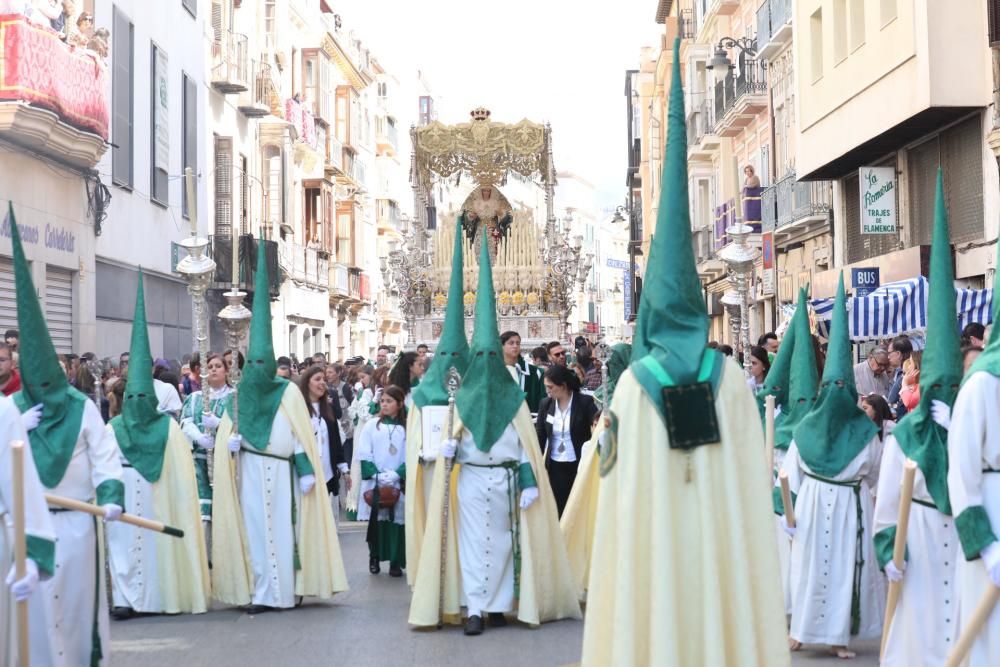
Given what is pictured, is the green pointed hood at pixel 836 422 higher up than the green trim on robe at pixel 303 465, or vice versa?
the green pointed hood at pixel 836 422

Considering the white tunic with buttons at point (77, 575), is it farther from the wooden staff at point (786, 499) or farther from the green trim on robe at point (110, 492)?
the wooden staff at point (786, 499)

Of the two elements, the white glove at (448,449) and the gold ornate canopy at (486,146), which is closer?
the white glove at (448,449)

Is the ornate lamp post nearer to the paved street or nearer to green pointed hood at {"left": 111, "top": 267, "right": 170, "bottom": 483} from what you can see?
the paved street

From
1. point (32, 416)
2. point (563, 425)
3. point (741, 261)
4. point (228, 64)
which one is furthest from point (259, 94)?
point (32, 416)

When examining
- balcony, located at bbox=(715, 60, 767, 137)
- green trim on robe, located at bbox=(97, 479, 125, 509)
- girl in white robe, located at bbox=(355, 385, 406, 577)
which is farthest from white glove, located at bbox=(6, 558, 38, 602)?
balcony, located at bbox=(715, 60, 767, 137)

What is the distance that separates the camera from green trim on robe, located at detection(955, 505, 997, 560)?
6.23 meters

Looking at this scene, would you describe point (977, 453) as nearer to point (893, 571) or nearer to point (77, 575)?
point (893, 571)

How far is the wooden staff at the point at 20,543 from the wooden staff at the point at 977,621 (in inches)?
149

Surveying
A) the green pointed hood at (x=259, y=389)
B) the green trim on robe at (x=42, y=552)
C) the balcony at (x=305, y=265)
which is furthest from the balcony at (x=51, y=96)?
the balcony at (x=305, y=265)

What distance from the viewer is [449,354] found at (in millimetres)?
11141

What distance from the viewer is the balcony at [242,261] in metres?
35.4

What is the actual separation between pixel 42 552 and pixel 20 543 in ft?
0.92

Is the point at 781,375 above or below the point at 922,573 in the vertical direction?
above

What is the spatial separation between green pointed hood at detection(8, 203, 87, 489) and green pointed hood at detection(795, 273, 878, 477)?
4.26m
